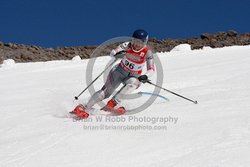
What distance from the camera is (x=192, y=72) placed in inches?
528

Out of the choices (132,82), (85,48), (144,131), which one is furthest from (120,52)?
(85,48)

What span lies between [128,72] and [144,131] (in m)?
2.37

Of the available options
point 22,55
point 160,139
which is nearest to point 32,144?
point 160,139

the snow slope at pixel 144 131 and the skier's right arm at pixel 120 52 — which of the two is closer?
the snow slope at pixel 144 131

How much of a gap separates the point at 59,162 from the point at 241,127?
2440mm

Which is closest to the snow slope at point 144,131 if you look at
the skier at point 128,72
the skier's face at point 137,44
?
the skier at point 128,72

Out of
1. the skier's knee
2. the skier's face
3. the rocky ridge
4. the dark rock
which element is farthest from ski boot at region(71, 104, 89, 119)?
the dark rock

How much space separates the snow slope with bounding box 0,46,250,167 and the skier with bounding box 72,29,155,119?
1.86ft

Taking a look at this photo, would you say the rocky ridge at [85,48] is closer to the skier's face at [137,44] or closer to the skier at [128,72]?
the skier at [128,72]

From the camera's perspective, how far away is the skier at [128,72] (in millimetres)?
8055

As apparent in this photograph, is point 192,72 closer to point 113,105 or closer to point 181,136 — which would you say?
point 113,105

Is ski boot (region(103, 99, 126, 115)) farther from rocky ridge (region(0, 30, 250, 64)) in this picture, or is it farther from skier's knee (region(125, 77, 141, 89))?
rocky ridge (region(0, 30, 250, 64))

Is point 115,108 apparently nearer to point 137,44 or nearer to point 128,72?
point 128,72

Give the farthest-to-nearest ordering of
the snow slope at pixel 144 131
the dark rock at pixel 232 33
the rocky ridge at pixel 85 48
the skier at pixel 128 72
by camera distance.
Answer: the dark rock at pixel 232 33 < the rocky ridge at pixel 85 48 < the skier at pixel 128 72 < the snow slope at pixel 144 131
